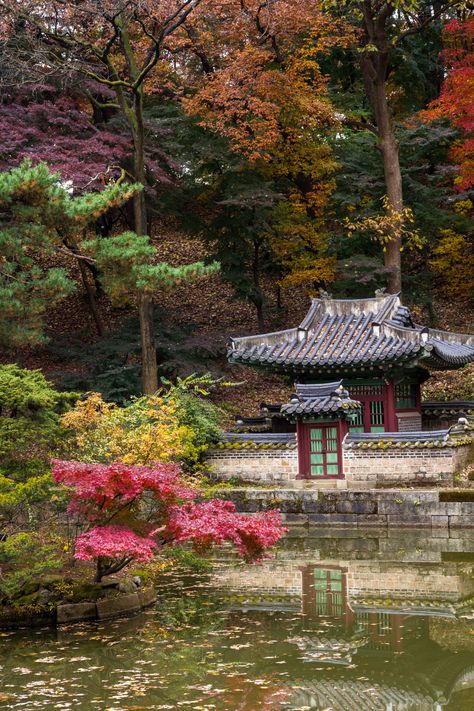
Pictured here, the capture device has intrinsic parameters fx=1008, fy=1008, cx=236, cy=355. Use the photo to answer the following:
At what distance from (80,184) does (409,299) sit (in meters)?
12.9

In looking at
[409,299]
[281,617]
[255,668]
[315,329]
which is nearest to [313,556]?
[281,617]

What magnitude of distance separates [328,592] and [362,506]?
25.1 ft

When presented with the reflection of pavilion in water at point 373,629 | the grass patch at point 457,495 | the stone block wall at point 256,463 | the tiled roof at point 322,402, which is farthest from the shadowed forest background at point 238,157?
the reflection of pavilion in water at point 373,629

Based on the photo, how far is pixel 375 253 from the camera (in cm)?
3641

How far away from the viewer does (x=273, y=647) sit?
39.7 feet

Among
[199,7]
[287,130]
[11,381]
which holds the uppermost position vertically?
[199,7]

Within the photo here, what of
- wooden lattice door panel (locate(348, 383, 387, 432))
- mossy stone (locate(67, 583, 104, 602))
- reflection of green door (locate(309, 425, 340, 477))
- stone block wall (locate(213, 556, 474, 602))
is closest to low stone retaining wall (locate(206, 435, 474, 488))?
reflection of green door (locate(309, 425, 340, 477))

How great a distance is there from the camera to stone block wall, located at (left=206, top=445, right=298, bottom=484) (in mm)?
25641

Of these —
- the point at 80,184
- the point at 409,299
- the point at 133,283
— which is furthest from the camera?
the point at 409,299

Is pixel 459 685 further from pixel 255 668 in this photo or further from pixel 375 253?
pixel 375 253

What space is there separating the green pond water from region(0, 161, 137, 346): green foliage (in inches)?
305

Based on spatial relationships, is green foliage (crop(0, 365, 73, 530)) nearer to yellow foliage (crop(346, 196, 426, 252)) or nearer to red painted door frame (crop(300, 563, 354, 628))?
red painted door frame (crop(300, 563, 354, 628))

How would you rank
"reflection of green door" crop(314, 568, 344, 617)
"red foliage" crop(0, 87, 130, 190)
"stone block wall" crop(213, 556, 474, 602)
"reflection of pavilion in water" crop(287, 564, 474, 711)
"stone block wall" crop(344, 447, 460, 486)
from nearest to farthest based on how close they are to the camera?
"reflection of pavilion in water" crop(287, 564, 474, 711) < "reflection of green door" crop(314, 568, 344, 617) < "stone block wall" crop(213, 556, 474, 602) < "stone block wall" crop(344, 447, 460, 486) < "red foliage" crop(0, 87, 130, 190)

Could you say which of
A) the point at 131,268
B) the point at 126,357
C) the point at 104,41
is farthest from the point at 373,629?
the point at 104,41
